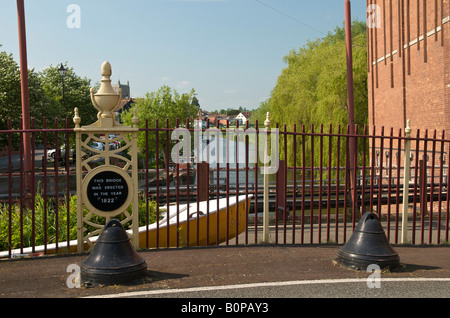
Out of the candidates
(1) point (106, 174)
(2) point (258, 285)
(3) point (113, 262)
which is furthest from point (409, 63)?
(3) point (113, 262)

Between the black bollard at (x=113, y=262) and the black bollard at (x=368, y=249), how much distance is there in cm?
280

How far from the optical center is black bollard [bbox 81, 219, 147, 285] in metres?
5.47

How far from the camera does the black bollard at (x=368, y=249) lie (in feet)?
20.1

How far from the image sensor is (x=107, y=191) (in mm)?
7078

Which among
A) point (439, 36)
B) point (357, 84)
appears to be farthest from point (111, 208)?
point (357, 84)

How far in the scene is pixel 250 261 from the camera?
6.69m

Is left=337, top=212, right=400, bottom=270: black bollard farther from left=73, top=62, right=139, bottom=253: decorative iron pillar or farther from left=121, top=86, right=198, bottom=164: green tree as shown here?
left=121, top=86, right=198, bottom=164: green tree

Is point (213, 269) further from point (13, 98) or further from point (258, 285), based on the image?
point (13, 98)

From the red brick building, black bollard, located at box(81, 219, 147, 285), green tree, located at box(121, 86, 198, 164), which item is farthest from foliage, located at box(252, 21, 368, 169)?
black bollard, located at box(81, 219, 147, 285)

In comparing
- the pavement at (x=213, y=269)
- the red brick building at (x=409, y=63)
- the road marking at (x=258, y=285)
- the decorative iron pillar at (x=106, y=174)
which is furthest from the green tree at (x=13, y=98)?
the road marking at (x=258, y=285)

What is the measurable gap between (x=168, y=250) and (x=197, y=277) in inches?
65.9

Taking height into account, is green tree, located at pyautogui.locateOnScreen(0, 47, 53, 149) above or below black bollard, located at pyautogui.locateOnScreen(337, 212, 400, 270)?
above

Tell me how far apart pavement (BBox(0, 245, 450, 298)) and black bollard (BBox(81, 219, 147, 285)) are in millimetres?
102

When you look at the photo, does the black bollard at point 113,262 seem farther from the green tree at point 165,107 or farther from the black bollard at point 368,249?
the green tree at point 165,107
